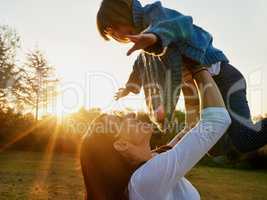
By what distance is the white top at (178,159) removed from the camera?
6.81 ft

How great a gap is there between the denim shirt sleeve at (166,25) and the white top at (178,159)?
1.31 feet

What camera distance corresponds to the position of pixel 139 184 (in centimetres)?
215

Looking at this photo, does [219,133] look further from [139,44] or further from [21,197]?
[21,197]

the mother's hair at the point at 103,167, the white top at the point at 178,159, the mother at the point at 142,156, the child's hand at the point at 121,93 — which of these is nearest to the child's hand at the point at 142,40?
the mother at the point at 142,156

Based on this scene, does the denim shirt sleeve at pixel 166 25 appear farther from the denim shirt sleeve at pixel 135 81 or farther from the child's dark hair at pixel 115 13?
the denim shirt sleeve at pixel 135 81

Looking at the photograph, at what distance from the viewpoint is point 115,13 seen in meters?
2.60

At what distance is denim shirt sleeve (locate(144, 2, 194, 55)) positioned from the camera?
2.15m

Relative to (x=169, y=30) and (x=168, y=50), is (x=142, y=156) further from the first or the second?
(x=169, y=30)

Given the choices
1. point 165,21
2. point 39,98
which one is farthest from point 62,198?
point 39,98

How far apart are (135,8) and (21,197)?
20.0ft

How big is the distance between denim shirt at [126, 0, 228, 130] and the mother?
0.14 m

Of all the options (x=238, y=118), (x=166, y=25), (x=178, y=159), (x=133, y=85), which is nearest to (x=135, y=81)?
(x=133, y=85)

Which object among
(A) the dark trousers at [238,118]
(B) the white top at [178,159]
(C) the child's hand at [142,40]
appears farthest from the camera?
(A) the dark trousers at [238,118]

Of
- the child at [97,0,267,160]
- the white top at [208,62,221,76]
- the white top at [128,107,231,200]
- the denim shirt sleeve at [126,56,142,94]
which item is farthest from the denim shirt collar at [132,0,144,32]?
the white top at [128,107,231,200]
